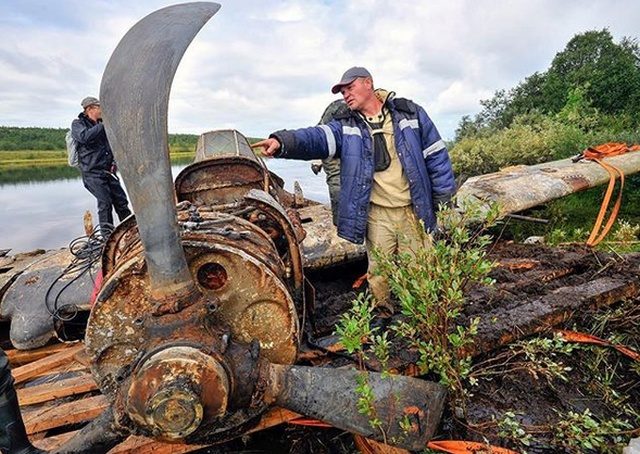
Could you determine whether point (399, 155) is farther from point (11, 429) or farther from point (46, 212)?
point (46, 212)

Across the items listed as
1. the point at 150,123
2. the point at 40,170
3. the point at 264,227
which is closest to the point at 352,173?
the point at 264,227

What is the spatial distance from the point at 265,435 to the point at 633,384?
7.62 ft

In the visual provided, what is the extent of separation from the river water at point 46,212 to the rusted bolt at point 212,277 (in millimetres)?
9928

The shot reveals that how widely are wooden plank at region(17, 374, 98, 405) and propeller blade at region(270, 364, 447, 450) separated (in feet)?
6.31

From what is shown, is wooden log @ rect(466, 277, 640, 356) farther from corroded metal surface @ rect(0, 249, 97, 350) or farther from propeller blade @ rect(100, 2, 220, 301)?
corroded metal surface @ rect(0, 249, 97, 350)

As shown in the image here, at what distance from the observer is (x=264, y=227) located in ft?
8.26

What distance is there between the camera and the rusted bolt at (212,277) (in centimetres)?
187

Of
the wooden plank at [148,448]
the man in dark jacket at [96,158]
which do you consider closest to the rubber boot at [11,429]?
the wooden plank at [148,448]

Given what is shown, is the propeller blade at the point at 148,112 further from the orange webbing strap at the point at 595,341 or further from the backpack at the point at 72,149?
the backpack at the point at 72,149

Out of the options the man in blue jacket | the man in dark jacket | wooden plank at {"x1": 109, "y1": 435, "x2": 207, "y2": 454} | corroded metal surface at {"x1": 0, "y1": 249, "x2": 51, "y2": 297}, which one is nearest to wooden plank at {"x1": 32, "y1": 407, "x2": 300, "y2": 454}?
wooden plank at {"x1": 109, "y1": 435, "x2": 207, "y2": 454}

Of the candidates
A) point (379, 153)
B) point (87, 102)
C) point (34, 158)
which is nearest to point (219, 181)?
point (379, 153)

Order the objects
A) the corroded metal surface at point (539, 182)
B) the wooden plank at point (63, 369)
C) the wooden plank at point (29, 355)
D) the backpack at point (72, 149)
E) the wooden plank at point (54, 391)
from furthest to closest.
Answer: the backpack at point (72, 149) → the corroded metal surface at point (539, 182) → the wooden plank at point (29, 355) → the wooden plank at point (63, 369) → the wooden plank at point (54, 391)

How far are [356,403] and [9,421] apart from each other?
1610mm

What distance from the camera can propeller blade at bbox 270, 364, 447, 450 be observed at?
69.2 inches
